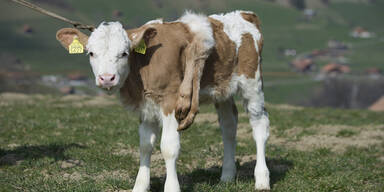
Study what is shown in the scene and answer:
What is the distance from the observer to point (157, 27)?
7.75 meters

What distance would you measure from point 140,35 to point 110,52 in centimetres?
56

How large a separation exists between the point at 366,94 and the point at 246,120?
301 ft

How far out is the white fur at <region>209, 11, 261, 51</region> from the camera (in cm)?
870

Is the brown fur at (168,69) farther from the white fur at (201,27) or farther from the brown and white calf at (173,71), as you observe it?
the white fur at (201,27)

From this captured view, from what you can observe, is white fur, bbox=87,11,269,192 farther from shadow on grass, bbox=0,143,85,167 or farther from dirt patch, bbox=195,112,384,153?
dirt patch, bbox=195,112,384,153

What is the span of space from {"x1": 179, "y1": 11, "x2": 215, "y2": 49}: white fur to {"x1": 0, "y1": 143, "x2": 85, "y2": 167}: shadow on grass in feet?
14.2

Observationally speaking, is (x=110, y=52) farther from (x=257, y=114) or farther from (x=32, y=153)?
(x=32, y=153)

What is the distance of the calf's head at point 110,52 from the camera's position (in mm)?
6688

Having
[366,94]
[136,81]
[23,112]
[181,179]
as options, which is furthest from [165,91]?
[366,94]

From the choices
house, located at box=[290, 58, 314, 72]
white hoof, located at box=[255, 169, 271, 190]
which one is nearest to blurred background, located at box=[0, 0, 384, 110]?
house, located at box=[290, 58, 314, 72]

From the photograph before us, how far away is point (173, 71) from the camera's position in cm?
742

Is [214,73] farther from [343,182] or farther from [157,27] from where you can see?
[343,182]

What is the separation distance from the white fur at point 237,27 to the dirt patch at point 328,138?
4363 millimetres

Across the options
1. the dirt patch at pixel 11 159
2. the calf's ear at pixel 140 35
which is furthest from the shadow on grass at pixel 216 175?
the dirt patch at pixel 11 159
